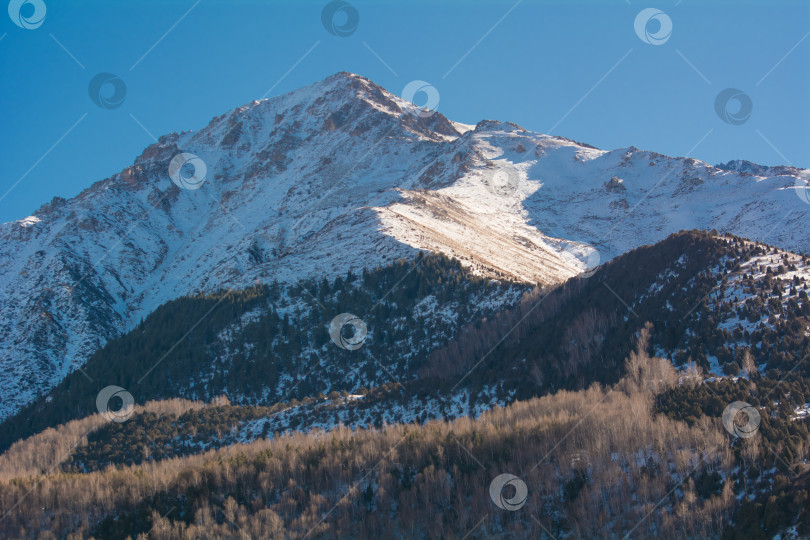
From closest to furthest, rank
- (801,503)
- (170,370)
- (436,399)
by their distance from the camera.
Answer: (801,503), (436,399), (170,370)

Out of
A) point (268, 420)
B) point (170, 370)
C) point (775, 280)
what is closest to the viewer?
point (775, 280)

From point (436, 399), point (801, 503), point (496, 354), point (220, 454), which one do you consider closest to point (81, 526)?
point (220, 454)

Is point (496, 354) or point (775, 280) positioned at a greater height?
point (496, 354)

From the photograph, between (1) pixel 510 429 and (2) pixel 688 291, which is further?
(2) pixel 688 291

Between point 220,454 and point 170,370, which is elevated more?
point 170,370

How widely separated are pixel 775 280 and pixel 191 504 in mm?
60659

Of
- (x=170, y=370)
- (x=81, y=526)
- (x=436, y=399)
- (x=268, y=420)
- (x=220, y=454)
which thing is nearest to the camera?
(x=81, y=526)

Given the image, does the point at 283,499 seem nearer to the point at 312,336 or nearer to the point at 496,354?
the point at 496,354

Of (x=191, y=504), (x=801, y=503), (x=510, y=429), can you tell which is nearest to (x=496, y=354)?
(x=510, y=429)

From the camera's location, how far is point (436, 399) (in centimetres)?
8388

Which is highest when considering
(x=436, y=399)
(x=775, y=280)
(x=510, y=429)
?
(x=436, y=399)

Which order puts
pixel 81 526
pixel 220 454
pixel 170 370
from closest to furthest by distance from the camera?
1. pixel 81 526
2. pixel 220 454
3. pixel 170 370

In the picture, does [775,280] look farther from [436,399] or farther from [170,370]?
[170,370]

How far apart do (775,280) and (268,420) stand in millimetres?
60248
